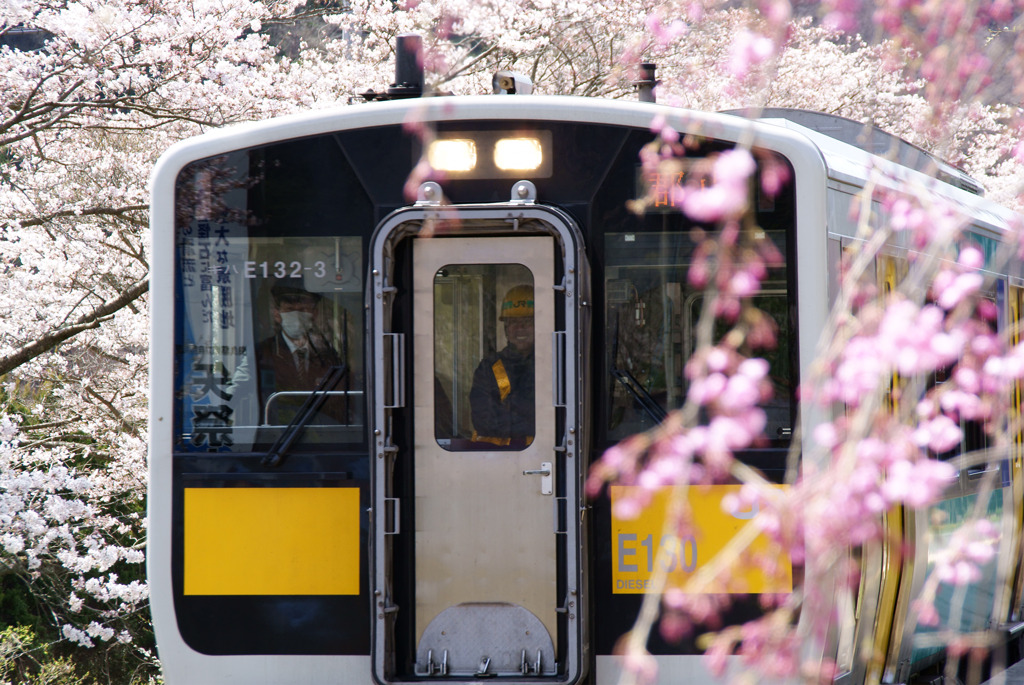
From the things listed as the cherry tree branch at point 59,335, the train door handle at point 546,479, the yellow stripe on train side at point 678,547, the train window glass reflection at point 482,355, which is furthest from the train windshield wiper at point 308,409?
the cherry tree branch at point 59,335

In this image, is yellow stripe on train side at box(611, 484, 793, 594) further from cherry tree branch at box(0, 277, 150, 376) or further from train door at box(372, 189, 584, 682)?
cherry tree branch at box(0, 277, 150, 376)

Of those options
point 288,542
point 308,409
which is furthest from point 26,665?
point 308,409

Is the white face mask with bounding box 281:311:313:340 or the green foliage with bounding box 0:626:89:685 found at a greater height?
the white face mask with bounding box 281:311:313:340

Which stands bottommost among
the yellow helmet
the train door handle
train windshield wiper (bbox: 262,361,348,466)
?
the train door handle

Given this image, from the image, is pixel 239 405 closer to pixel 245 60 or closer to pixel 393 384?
pixel 393 384

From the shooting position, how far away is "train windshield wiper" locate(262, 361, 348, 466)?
457cm

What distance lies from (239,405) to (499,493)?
3.23 ft

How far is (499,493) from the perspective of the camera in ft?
14.9

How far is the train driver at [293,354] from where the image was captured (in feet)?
15.1

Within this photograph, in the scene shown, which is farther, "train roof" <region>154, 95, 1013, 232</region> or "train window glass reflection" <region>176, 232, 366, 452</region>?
"train window glass reflection" <region>176, 232, 366, 452</region>

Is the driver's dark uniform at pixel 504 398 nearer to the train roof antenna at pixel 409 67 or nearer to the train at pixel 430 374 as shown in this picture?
the train at pixel 430 374

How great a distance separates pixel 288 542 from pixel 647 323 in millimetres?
1478

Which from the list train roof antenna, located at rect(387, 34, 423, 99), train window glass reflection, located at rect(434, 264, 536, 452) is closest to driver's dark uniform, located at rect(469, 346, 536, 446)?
train window glass reflection, located at rect(434, 264, 536, 452)

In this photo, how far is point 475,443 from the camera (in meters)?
4.58
